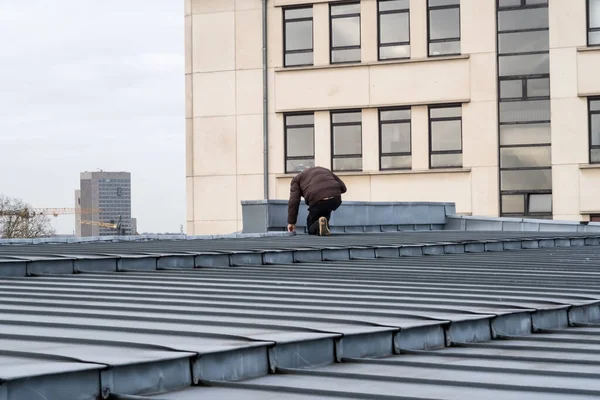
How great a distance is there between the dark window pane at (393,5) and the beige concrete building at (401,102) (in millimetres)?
37

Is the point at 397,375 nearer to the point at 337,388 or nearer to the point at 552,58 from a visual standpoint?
the point at 337,388

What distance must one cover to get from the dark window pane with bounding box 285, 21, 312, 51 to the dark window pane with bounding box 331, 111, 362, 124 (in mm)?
2375

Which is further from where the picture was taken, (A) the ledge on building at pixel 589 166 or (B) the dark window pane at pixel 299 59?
(B) the dark window pane at pixel 299 59

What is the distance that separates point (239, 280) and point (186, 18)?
26120 mm

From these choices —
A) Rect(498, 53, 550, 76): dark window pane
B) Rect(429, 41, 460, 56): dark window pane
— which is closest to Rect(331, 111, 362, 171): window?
Rect(429, 41, 460, 56): dark window pane

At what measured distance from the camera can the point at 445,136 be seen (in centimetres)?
3069

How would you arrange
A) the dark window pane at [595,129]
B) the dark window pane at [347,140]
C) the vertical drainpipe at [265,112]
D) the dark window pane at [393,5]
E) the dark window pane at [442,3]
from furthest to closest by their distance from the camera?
1. the vertical drainpipe at [265,112]
2. the dark window pane at [347,140]
3. the dark window pane at [393,5]
4. the dark window pane at [442,3]
5. the dark window pane at [595,129]

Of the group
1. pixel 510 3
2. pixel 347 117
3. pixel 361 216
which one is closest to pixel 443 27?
pixel 510 3

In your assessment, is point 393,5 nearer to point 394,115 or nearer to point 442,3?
point 442,3

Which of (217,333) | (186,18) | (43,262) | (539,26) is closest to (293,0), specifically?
(186,18)

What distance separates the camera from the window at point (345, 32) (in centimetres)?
3144

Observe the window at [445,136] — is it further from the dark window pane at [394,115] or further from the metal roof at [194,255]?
the metal roof at [194,255]

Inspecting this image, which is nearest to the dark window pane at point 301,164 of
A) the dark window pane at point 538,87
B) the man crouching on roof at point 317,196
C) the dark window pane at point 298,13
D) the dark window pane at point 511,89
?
the dark window pane at point 298,13

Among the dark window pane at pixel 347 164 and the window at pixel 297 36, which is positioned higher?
the window at pixel 297 36
